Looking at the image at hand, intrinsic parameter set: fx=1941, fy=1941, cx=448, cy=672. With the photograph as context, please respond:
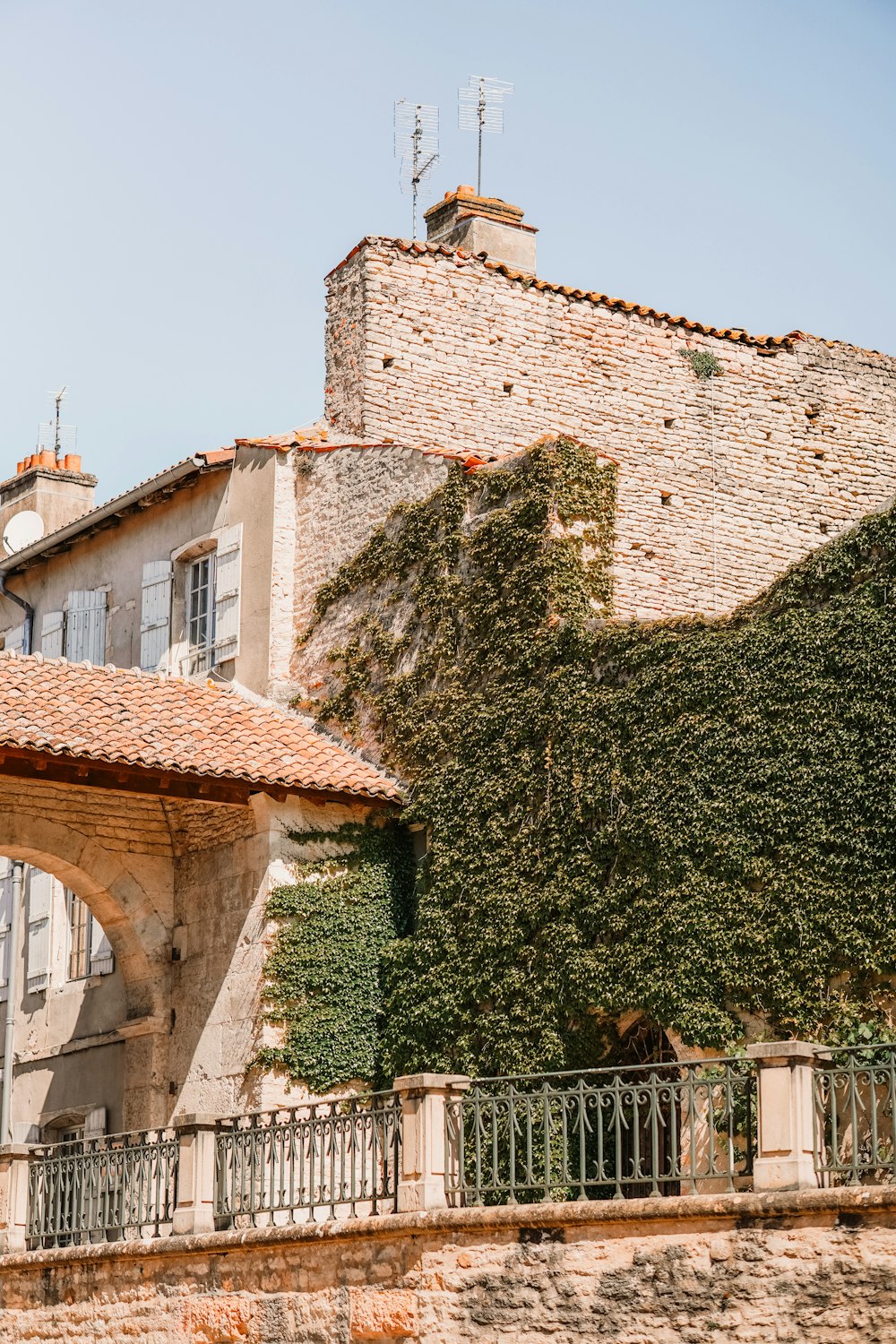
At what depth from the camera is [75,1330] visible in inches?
571

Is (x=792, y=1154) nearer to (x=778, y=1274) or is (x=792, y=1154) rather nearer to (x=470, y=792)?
(x=778, y=1274)

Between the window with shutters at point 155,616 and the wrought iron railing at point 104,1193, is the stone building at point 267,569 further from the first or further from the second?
the wrought iron railing at point 104,1193

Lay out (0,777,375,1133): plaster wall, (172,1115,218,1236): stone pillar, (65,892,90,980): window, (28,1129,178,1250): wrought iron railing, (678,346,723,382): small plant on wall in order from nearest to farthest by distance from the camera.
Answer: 1. (172,1115,218,1236): stone pillar
2. (28,1129,178,1250): wrought iron railing
3. (0,777,375,1133): plaster wall
4. (65,892,90,980): window
5. (678,346,723,382): small plant on wall

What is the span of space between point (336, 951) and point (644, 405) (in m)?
8.05

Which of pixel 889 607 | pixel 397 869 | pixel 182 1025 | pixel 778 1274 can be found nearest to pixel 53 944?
pixel 182 1025

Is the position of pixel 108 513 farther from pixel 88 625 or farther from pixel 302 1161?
pixel 302 1161

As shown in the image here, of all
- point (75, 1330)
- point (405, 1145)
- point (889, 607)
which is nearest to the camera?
point (405, 1145)

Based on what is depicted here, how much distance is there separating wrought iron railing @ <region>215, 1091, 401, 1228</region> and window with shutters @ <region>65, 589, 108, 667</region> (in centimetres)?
912

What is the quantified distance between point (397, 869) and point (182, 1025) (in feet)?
8.25

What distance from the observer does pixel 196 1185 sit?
1384 centimetres

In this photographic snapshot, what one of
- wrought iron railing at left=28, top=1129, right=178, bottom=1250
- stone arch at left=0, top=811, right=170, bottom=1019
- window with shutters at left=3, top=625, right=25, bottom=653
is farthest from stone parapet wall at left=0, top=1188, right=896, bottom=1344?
window with shutters at left=3, top=625, right=25, bottom=653

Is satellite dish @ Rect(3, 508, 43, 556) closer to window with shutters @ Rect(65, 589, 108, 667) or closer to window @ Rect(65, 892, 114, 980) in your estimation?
window with shutters @ Rect(65, 589, 108, 667)

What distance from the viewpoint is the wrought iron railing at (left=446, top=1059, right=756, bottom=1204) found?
37.0 feet

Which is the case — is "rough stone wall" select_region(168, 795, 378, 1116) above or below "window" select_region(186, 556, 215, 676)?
below
